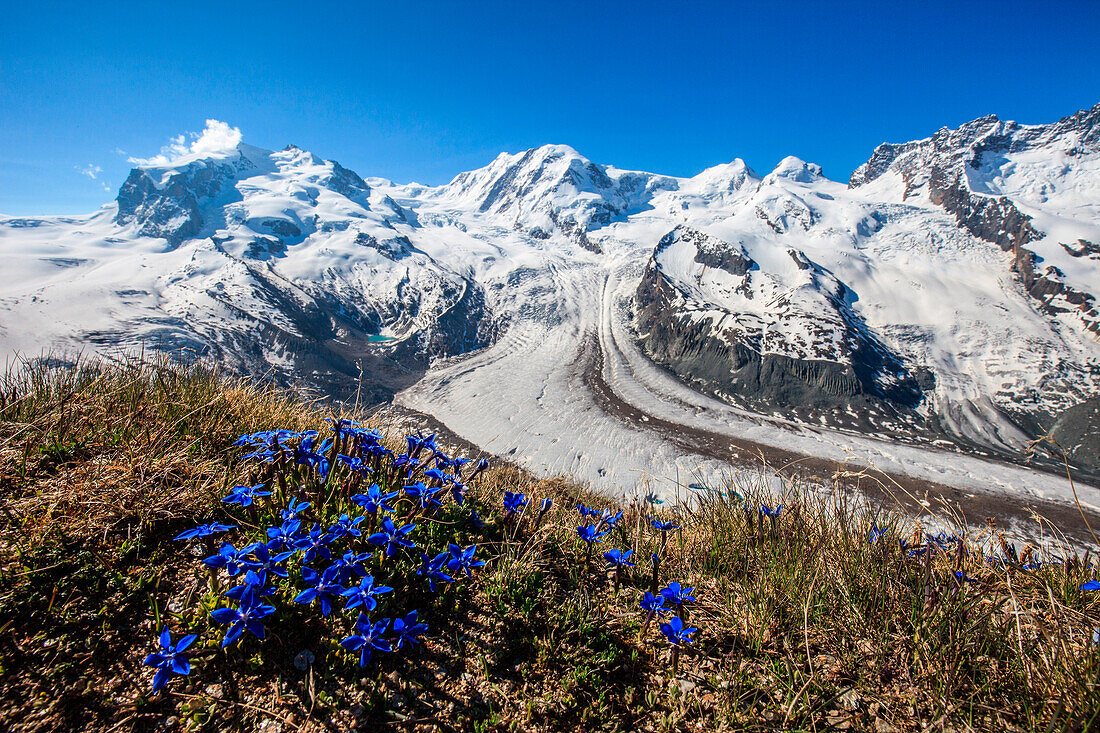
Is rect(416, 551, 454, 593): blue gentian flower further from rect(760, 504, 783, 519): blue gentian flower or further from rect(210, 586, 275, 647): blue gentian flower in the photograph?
rect(760, 504, 783, 519): blue gentian flower

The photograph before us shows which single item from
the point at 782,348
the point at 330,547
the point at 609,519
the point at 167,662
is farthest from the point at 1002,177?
the point at 167,662

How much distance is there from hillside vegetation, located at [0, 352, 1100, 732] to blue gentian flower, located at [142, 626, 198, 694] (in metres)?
0.02

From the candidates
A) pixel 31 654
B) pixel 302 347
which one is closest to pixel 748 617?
pixel 31 654

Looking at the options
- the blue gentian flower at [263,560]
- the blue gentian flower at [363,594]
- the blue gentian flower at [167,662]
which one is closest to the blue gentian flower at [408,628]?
the blue gentian flower at [363,594]

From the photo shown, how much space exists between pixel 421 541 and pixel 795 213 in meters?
131

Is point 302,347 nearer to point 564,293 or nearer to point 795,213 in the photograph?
point 564,293

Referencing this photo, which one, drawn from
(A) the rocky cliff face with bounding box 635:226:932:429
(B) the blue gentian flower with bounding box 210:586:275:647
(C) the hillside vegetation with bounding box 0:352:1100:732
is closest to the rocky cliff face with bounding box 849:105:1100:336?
(A) the rocky cliff face with bounding box 635:226:932:429

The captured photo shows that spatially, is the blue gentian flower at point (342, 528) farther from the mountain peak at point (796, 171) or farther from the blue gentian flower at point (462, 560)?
the mountain peak at point (796, 171)

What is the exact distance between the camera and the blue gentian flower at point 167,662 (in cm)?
130

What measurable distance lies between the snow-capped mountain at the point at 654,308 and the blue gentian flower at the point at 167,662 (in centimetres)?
2258

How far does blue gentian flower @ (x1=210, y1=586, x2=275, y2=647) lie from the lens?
1378 millimetres

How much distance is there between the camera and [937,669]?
5.70ft

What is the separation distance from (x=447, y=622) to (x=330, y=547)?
28.5 inches

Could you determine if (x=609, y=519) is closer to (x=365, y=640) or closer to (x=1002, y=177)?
(x=365, y=640)
